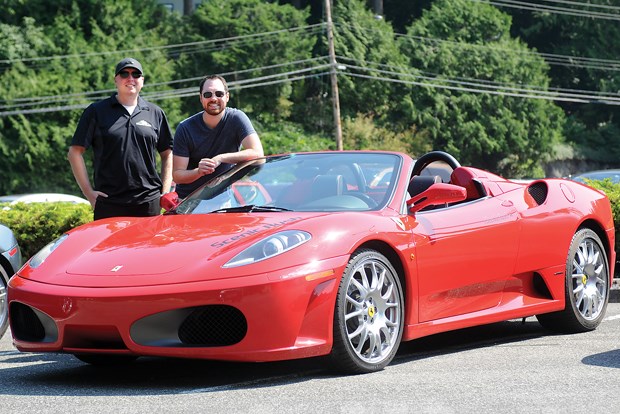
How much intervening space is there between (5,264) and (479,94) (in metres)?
57.3

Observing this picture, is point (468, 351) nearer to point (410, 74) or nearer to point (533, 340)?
point (533, 340)

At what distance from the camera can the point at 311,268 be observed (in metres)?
6.34

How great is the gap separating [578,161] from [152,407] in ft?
209

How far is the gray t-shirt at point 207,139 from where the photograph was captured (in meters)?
8.54

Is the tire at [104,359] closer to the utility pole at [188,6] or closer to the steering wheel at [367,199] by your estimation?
the steering wheel at [367,199]

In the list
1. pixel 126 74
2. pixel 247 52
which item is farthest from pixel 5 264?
pixel 247 52

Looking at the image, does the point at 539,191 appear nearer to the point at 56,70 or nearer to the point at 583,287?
the point at 583,287

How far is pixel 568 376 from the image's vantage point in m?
6.50

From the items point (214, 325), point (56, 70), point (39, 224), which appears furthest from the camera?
point (56, 70)

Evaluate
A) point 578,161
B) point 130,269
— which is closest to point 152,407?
point 130,269

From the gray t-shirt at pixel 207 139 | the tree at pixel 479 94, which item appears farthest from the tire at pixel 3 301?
the tree at pixel 479 94

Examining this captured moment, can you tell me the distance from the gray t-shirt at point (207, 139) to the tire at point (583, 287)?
7.56 feet

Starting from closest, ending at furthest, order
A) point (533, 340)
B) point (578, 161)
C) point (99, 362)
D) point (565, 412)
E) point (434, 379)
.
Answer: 1. point (565, 412)
2. point (434, 379)
3. point (99, 362)
4. point (533, 340)
5. point (578, 161)

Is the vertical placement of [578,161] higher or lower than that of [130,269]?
lower
